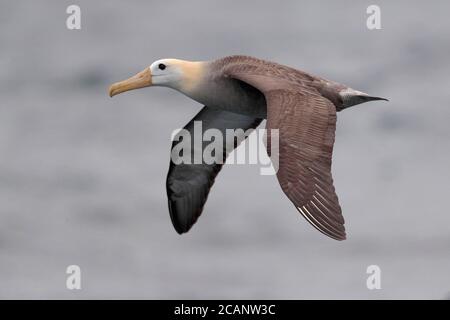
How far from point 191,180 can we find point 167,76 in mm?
2442

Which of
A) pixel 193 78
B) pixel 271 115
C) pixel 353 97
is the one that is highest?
pixel 193 78

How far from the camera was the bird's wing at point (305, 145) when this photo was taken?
14.0 m

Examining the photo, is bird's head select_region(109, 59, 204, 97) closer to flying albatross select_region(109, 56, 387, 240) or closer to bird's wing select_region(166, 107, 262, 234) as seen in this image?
flying albatross select_region(109, 56, 387, 240)

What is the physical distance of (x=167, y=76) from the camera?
18.2 m

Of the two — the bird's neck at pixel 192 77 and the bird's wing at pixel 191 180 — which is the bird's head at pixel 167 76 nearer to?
the bird's neck at pixel 192 77

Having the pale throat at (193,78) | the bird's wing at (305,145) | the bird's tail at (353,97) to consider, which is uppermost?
the pale throat at (193,78)

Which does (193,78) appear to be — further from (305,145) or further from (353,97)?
(305,145)

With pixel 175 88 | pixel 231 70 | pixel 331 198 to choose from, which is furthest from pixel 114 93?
pixel 331 198

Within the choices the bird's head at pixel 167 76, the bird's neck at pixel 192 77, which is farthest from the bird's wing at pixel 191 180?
the bird's neck at pixel 192 77

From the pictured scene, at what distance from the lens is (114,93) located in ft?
59.7

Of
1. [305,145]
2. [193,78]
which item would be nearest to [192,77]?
[193,78]

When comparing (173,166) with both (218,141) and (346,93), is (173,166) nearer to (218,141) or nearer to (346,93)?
(218,141)

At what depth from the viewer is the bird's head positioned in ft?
58.0

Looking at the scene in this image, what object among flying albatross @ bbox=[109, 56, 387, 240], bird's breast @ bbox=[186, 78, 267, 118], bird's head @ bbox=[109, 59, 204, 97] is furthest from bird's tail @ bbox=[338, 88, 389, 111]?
bird's head @ bbox=[109, 59, 204, 97]
